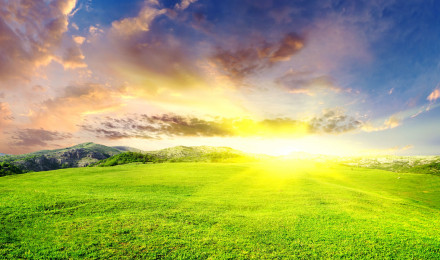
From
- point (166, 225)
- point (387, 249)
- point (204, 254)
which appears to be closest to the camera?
point (204, 254)

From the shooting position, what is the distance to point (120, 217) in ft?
65.9

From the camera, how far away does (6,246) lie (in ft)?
→ 42.9

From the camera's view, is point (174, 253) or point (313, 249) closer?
point (174, 253)

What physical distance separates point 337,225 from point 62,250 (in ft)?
79.2

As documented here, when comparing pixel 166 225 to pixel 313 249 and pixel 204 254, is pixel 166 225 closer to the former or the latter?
pixel 204 254

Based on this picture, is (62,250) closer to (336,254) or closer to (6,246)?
(6,246)

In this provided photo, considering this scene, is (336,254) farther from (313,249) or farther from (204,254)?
(204,254)

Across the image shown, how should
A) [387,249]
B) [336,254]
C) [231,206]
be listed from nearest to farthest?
[336,254]
[387,249]
[231,206]

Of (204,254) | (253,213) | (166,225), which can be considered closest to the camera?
(204,254)

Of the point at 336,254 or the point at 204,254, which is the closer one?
the point at 204,254

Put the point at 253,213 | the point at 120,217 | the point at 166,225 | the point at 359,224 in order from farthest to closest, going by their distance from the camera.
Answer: the point at 253,213, the point at 359,224, the point at 120,217, the point at 166,225

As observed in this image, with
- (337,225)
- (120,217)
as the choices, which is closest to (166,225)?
(120,217)

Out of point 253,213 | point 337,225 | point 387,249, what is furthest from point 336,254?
point 253,213

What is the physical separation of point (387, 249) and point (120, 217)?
23.5 meters
